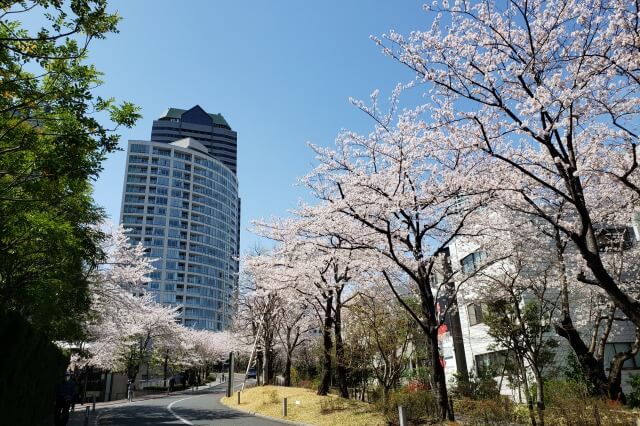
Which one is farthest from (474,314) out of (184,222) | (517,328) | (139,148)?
(139,148)

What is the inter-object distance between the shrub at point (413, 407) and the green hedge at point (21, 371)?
8.84m

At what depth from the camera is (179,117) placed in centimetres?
14512

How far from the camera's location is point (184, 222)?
361 ft

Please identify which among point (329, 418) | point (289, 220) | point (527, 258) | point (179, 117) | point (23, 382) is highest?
point (179, 117)

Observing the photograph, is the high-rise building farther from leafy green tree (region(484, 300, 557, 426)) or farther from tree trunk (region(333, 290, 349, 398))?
leafy green tree (region(484, 300, 557, 426))

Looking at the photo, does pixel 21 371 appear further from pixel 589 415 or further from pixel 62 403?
pixel 589 415

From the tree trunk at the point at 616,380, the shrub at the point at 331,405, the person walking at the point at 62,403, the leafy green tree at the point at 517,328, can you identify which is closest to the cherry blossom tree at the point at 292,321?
the shrub at the point at 331,405

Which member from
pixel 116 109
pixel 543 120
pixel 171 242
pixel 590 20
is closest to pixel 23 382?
pixel 116 109

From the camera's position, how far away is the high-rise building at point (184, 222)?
104m

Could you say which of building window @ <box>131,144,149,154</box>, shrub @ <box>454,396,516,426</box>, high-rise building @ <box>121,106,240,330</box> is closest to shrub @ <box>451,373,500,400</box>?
shrub @ <box>454,396,516,426</box>

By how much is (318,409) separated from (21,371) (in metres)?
10.4

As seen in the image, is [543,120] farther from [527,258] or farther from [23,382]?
[23,382]

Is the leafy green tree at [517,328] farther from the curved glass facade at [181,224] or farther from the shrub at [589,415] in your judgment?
the curved glass facade at [181,224]

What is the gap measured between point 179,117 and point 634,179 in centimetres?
14617
